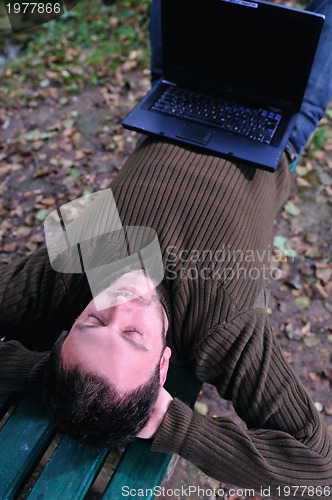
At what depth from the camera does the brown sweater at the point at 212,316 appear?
91.1 inches

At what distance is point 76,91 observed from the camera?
16.4ft

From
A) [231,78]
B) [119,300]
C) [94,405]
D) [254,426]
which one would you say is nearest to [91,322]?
[119,300]

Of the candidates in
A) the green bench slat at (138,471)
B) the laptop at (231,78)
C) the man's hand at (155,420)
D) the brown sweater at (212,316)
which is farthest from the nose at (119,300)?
the laptop at (231,78)

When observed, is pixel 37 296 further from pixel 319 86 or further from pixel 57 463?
pixel 319 86

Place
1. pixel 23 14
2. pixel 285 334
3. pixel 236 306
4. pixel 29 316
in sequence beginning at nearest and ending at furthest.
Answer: pixel 236 306 < pixel 29 316 < pixel 285 334 < pixel 23 14

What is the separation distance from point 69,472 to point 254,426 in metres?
0.96

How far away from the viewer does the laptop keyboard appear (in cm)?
297

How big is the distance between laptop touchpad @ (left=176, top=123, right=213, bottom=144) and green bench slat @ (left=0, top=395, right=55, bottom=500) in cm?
174

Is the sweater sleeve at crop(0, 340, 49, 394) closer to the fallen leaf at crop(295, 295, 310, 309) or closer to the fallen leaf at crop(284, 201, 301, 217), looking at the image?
the fallen leaf at crop(295, 295, 310, 309)

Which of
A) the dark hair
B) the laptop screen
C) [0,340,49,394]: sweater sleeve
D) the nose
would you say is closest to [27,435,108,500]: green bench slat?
the dark hair

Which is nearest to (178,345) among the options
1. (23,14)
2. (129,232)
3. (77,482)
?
(129,232)

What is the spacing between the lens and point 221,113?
3074 mm

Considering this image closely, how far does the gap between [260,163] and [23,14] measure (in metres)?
4.91

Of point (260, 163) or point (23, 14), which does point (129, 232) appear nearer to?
point (260, 163)
